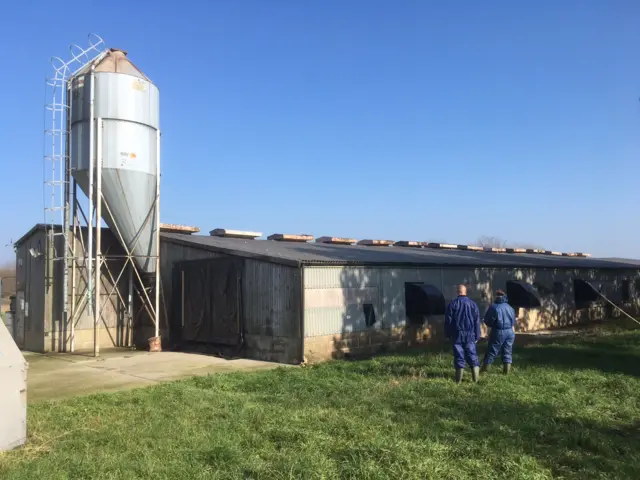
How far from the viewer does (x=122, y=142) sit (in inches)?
634

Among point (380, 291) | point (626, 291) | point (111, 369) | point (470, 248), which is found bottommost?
point (111, 369)

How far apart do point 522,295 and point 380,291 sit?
7.76m

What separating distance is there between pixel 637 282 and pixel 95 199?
91.6 ft

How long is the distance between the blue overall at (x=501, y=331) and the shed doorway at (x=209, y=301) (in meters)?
7.10

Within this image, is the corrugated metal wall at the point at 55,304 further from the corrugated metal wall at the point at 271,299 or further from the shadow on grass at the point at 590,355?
the shadow on grass at the point at 590,355

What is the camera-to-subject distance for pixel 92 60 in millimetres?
16906

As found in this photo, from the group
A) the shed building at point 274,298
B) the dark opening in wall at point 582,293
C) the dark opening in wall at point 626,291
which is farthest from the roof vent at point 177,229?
the dark opening in wall at point 626,291

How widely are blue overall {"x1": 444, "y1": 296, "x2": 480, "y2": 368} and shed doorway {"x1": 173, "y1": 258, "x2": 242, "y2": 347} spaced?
6.97m

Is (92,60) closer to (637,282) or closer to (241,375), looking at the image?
(241,375)

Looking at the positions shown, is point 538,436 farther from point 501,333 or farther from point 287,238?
point 287,238

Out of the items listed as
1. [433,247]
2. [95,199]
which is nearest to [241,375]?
[95,199]

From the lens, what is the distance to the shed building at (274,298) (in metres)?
14.2

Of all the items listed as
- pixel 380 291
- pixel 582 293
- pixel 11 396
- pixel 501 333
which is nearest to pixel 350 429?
pixel 11 396

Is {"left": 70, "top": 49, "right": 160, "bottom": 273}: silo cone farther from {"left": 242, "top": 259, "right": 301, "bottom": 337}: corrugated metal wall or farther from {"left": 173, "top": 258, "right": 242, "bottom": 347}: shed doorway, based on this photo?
{"left": 242, "top": 259, "right": 301, "bottom": 337}: corrugated metal wall
